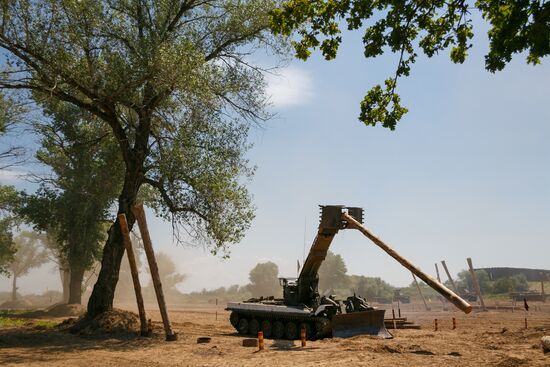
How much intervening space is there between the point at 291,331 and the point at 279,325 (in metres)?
0.57

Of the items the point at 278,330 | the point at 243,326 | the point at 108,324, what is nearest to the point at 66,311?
the point at 108,324

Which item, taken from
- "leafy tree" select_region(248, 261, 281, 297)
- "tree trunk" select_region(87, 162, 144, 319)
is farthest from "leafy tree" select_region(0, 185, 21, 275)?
"leafy tree" select_region(248, 261, 281, 297)

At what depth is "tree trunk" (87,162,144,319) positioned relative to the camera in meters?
20.4

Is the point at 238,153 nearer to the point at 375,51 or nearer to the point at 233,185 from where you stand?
the point at 233,185

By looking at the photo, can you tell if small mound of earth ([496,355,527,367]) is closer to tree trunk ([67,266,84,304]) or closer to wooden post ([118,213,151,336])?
wooden post ([118,213,151,336])

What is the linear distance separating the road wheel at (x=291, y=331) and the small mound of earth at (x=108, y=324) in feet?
19.8

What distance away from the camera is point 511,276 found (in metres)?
56.2

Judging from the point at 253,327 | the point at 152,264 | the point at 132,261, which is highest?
the point at 132,261

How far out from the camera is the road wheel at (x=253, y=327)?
66.3 feet

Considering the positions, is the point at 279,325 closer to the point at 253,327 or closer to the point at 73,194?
the point at 253,327

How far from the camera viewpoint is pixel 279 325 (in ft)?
62.8

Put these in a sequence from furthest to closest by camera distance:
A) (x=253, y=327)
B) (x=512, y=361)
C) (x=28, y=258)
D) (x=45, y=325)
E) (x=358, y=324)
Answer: (x=28, y=258) < (x=45, y=325) < (x=253, y=327) < (x=358, y=324) < (x=512, y=361)

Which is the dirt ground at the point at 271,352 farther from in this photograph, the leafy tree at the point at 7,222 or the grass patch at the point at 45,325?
the leafy tree at the point at 7,222

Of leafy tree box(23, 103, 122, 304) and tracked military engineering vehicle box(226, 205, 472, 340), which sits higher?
leafy tree box(23, 103, 122, 304)
